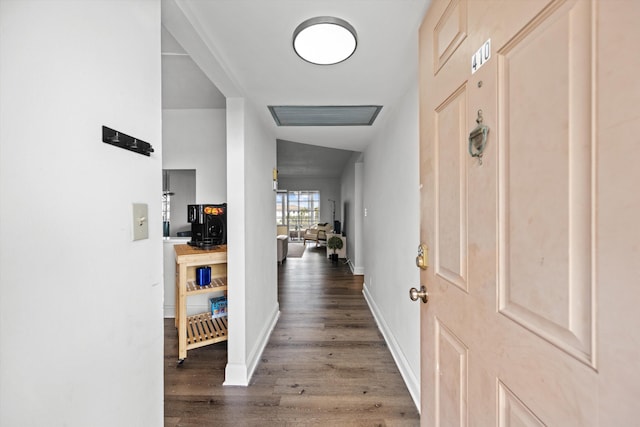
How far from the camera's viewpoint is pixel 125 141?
0.79 m

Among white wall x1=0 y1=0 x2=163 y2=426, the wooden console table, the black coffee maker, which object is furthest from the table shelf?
white wall x1=0 y1=0 x2=163 y2=426

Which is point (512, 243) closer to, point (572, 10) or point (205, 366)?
point (572, 10)

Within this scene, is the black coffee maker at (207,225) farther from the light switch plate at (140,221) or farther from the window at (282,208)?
the window at (282,208)

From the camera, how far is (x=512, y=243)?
59 centimetres

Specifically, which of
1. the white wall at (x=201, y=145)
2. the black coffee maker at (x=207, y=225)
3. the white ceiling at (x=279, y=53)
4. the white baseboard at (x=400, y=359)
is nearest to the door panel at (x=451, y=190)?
the white ceiling at (x=279, y=53)

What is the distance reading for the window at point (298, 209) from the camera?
10281 millimetres

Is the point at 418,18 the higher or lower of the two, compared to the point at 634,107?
higher

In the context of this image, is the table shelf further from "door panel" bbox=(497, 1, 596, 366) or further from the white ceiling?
"door panel" bbox=(497, 1, 596, 366)

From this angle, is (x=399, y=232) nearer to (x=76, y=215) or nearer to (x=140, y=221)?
(x=140, y=221)

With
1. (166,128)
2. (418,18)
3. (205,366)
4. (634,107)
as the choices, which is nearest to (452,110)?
(634,107)

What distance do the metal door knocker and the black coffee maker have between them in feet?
6.48

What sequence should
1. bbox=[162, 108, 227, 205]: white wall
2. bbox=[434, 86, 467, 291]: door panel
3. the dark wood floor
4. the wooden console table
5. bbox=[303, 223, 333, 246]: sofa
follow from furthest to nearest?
bbox=[303, 223, 333, 246]: sofa < bbox=[162, 108, 227, 205]: white wall < the wooden console table < the dark wood floor < bbox=[434, 86, 467, 291]: door panel

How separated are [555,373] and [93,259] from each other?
A: 1.08 metres

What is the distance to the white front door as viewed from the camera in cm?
38
